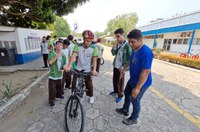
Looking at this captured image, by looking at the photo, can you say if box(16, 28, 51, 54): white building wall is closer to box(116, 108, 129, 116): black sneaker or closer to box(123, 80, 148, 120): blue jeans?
box(116, 108, 129, 116): black sneaker

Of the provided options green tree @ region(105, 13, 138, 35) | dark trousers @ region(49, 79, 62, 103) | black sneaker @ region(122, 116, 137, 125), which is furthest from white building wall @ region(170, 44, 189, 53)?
green tree @ region(105, 13, 138, 35)

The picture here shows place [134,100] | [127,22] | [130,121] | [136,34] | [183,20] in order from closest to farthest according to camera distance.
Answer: [136,34]
[134,100]
[130,121]
[183,20]
[127,22]

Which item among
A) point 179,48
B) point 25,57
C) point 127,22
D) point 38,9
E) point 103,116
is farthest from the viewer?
point 127,22

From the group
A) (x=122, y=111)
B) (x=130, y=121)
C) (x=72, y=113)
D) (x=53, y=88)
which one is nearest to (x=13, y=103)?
(x=53, y=88)

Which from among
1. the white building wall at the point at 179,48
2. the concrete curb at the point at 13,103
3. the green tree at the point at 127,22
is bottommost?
the concrete curb at the point at 13,103

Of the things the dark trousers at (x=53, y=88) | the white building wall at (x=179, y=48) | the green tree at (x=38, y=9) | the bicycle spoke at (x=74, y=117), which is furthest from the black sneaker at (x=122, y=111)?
the white building wall at (x=179, y=48)

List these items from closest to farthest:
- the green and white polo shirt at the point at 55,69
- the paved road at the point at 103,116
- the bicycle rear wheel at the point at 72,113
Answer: the bicycle rear wheel at the point at 72,113 < the paved road at the point at 103,116 < the green and white polo shirt at the point at 55,69

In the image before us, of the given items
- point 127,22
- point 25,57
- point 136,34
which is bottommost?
point 25,57

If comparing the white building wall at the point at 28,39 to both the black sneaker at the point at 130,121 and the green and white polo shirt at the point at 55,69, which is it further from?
the black sneaker at the point at 130,121

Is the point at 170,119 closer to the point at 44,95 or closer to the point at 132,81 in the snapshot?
the point at 132,81

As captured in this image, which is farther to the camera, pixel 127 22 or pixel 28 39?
pixel 127 22

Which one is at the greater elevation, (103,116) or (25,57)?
(25,57)

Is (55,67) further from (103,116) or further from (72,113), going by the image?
(103,116)

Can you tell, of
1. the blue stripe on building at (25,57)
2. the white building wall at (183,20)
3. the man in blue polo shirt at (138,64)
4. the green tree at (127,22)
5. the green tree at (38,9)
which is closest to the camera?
the man in blue polo shirt at (138,64)
